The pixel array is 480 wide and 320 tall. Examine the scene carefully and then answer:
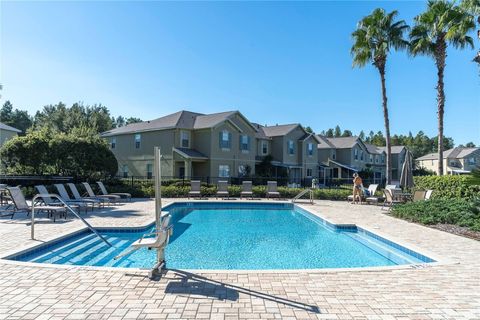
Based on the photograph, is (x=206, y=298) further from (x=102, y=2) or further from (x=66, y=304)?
(x=102, y=2)

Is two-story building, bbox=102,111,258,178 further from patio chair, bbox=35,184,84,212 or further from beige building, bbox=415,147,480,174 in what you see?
beige building, bbox=415,147,480,174

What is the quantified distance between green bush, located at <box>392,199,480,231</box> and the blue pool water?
2796 mm

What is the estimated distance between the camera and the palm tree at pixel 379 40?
2273 centimetres

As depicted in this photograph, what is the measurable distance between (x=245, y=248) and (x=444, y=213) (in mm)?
7261

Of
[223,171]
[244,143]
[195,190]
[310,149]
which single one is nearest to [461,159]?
[310,149]

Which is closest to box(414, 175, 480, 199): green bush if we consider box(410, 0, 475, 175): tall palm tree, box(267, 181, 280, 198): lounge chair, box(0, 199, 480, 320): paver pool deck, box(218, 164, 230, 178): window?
box(410, 0, 475, 175): tall palm tree

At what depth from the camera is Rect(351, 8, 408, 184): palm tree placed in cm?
2273

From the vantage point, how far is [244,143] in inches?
1262

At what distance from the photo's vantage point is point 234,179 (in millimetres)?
29609

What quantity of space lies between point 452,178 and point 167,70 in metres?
16.8

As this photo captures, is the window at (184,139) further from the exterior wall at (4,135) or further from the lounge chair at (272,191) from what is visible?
the exterior wall at (4,135)

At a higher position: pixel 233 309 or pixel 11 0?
pixel 11 0

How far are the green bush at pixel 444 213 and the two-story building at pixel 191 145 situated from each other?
58.8 feet

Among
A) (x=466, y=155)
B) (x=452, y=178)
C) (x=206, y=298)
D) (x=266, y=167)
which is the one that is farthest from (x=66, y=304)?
(x=466, y=155)
